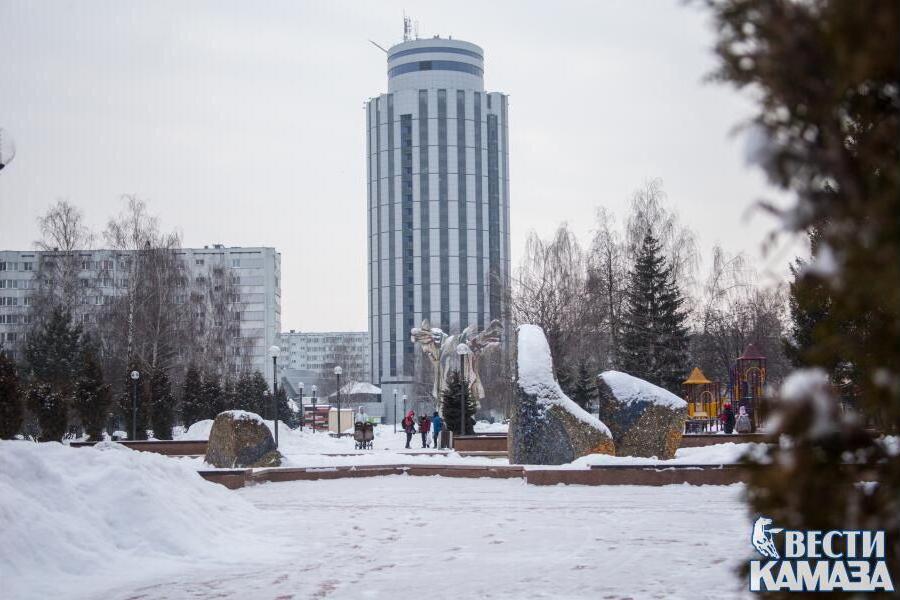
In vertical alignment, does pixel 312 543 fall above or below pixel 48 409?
below

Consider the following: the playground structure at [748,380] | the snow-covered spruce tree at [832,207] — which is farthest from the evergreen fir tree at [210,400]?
the snow-covered spruce tree at [832,207]

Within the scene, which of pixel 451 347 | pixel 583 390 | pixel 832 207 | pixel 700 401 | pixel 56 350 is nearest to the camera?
pixel 832 207

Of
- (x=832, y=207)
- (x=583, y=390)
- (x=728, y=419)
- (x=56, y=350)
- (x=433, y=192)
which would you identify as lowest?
(x=728, y=419)

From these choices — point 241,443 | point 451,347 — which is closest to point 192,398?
point 451,347

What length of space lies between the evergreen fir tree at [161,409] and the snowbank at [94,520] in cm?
2796

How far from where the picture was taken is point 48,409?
29.7m

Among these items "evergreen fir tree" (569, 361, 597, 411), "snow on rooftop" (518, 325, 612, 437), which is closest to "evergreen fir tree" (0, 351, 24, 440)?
"snow on rooftop" (518, 325, 612, 437)

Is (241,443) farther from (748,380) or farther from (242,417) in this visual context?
(748,380)

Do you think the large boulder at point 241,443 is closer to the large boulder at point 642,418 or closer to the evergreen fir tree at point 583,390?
the large boulder at point 642,418

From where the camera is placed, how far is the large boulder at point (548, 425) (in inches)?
731

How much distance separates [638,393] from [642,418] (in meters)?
0.49

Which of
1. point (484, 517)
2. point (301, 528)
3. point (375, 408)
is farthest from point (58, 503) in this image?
point (375, 408)

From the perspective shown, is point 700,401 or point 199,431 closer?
point 199,431

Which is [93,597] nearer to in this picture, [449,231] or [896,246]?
[896,246]
